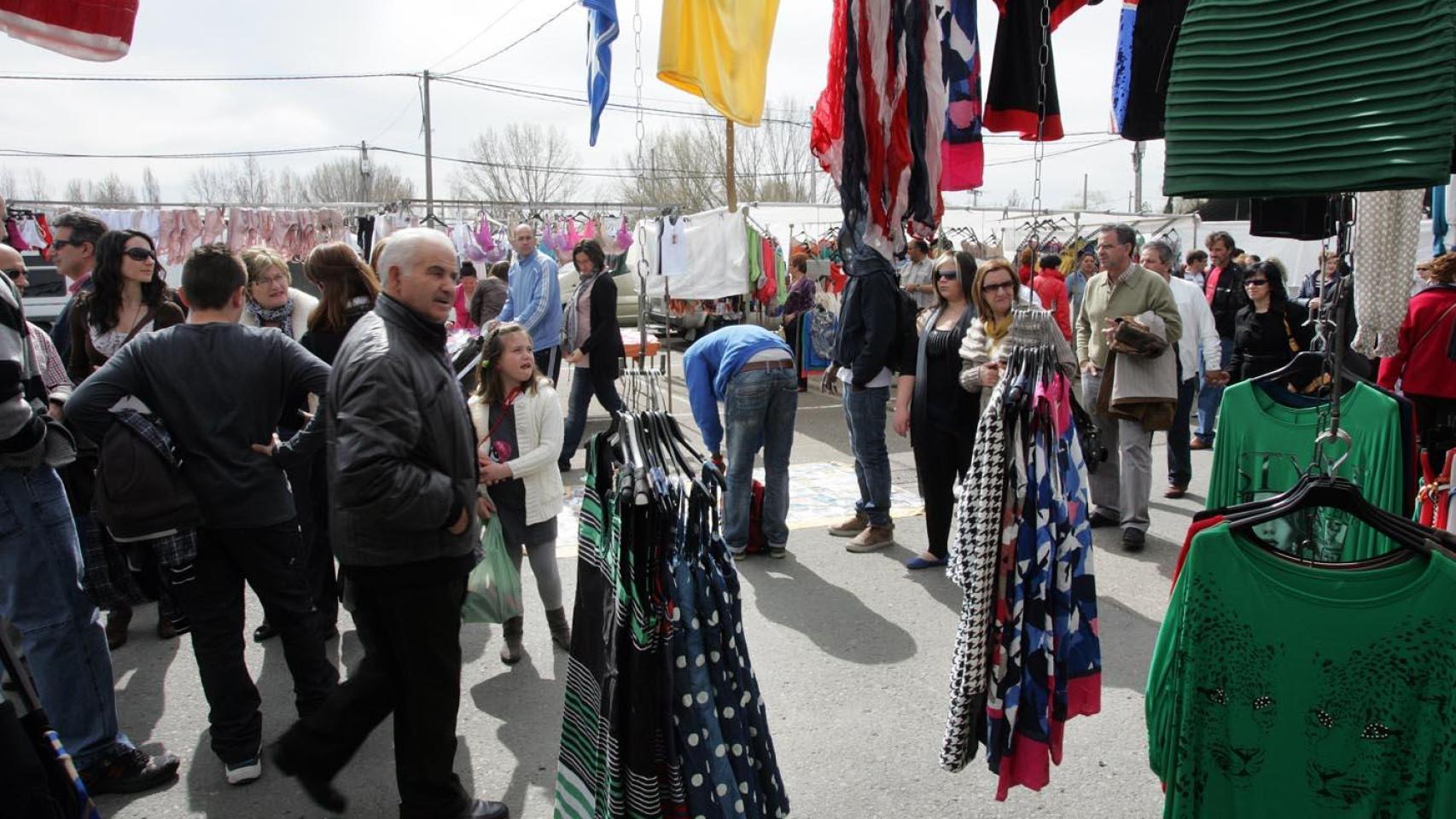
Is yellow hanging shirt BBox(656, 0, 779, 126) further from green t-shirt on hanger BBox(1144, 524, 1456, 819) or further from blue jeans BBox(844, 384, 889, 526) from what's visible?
blue jeans BBox(844, 384, 889, 526)

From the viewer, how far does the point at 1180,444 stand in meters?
6.94

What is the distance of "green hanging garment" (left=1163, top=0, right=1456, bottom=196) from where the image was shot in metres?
1.66

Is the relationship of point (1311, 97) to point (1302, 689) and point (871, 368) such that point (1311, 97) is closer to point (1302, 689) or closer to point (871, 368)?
point (1302, 689)

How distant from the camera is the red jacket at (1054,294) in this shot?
26.5 ft

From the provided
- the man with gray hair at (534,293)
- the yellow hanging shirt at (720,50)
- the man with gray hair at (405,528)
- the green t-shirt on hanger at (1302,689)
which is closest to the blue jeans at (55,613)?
the man with gray hair at (405,528)

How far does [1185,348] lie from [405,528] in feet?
18.7

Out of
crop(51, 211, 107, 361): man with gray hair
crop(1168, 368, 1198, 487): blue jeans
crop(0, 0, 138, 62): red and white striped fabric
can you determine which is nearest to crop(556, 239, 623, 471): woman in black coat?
crop(51, 211, 107, 361): man with gray hair

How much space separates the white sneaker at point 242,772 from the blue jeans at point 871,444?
11.7 ft

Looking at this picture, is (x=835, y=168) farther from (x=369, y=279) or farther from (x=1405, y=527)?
(x=369, y=279)

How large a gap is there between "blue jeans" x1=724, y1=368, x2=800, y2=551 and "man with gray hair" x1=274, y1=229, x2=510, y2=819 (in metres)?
2.51

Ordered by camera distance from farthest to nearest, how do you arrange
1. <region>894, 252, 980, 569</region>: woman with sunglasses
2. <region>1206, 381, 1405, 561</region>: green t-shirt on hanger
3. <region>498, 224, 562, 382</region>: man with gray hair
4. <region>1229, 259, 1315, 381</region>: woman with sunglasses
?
<region>498, 224, 562, 382</region>: man with gray hair
<region>1229, 259, 1315, 381</region>: woman with sunglasses
<region>894, 252, 980, 569</region>: woman with sunglasses
<region>1206, 381, 1405, 561</region>: green t-shirt on hanger

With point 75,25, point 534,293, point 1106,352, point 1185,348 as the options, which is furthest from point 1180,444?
point 75,25

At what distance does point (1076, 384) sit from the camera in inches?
178

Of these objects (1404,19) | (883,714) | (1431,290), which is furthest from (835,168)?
(1431,290)
